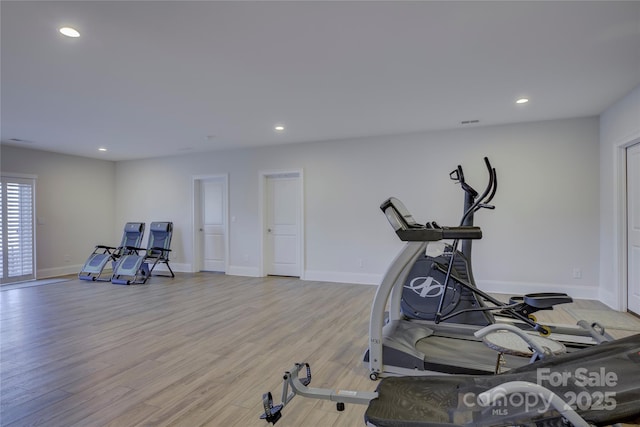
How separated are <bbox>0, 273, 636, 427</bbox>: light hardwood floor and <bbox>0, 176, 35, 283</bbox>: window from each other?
48.2 inches

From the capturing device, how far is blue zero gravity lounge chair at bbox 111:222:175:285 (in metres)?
5.63

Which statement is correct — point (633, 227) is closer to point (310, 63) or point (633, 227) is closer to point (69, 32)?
point (310, 63)

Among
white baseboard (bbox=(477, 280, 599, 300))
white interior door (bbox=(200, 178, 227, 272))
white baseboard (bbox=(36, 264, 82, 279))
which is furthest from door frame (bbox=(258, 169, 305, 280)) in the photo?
white baseboard (bbox=(36, 264, 82, 279))

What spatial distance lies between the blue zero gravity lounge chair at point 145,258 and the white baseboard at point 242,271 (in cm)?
109

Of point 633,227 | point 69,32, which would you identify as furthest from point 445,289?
point 69,32

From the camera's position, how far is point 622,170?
12.2 ft

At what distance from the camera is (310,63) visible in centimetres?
274

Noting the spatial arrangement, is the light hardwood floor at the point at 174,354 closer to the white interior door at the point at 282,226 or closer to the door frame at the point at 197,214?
the white interior door at the point at 282,226

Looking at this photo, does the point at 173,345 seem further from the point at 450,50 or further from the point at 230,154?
the point at 230,154

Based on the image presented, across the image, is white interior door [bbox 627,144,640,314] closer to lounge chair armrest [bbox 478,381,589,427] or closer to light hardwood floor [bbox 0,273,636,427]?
light hardwood floor [bbox 0,273,636,427]

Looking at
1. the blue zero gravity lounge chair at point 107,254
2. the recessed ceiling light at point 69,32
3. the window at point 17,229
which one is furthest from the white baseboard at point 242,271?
the recessed ceiling light at point 69,32

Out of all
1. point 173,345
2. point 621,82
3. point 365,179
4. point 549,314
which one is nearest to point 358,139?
point 365,179

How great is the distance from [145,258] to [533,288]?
6307 millimetres

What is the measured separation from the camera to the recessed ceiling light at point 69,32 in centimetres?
221
